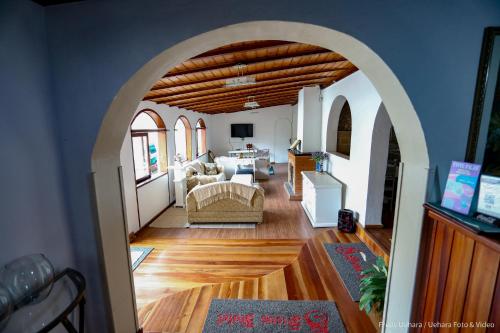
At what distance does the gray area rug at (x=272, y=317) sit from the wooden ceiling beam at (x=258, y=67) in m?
2.84

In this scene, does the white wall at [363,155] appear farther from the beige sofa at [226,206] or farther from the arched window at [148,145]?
the arched window at [148,145]

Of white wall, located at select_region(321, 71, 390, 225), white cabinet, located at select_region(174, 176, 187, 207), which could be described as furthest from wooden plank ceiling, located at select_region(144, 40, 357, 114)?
white cabinet, located at select_region(174, 176, 187, 207)

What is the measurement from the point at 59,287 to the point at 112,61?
3.97 feet

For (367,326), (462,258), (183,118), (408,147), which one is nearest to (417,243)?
(462,258)

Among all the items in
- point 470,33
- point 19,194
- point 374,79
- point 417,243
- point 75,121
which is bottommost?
point 417,243

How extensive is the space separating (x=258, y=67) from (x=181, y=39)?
2469 millimetres

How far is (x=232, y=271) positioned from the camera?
2.79 metres

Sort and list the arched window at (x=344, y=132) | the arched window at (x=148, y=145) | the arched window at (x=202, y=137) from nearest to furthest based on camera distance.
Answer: the arched window at (x=148, y=145), the arched window at (x=344, y=132), the arched window at (x=202, y=137)

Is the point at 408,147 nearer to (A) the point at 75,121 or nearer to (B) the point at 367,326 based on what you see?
(B) the point at 367,326

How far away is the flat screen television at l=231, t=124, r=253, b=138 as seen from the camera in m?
9.62

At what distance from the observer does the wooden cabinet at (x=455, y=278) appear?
80 cm

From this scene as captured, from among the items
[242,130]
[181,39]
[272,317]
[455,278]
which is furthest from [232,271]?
[242,130]

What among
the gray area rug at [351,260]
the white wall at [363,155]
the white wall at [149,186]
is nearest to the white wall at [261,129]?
the white wall at [149,186]

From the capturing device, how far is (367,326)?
1840 mm
